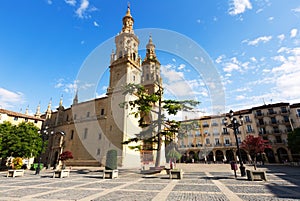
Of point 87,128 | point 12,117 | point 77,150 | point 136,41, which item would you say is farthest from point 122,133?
point 12,117

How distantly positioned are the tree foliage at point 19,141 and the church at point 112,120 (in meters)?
3.35

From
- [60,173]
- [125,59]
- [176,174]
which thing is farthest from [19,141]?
[176,174]

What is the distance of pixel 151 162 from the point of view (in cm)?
2947

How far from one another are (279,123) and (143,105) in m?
39.4

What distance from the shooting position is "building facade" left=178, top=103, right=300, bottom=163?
37.5m

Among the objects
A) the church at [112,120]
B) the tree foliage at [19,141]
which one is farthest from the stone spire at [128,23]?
the tree foliage at [19,141]

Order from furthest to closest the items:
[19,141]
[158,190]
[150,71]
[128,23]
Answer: [150,71] < [128,23] < [19,141] < [158,190]

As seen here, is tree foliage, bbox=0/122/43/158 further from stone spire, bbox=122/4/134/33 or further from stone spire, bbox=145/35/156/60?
stone spire, bbox=145/35/156/60

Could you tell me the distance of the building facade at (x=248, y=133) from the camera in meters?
37.5

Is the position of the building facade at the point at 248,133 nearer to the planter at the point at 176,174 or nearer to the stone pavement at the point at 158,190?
the planter at the point at 176,174

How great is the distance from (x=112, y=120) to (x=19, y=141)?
1480 cm

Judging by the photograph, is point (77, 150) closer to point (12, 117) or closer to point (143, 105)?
point (12, 117)

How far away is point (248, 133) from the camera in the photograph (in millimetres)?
40625

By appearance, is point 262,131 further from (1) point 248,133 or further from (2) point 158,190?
(2) point 158,190
